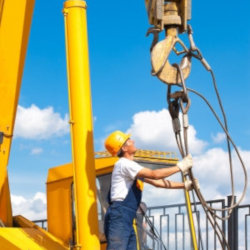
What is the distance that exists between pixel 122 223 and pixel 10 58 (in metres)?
2.27

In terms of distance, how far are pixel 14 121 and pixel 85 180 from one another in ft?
4.10

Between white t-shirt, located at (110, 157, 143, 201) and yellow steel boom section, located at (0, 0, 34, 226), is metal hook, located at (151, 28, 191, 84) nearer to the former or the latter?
white t-shirt, located at (110, 157, 143, 201)

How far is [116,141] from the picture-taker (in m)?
5.57

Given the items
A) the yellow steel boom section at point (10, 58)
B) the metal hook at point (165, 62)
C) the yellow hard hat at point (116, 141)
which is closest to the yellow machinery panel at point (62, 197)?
the yellow steel boom section at point (10, 58)

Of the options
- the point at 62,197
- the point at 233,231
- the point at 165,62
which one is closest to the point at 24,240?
the point at 62,197

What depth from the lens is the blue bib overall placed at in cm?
→ 516

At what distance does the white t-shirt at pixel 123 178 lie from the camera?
5.25 meters

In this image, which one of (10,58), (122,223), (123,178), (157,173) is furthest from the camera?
(10,58)

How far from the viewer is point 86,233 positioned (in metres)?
5.66

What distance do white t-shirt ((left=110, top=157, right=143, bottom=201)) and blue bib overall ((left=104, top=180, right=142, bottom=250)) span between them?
0.15 feet

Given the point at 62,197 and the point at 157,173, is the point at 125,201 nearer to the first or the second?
the point at 157,173

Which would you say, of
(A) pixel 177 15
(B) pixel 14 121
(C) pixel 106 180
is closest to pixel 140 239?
(C) pixel 106 180

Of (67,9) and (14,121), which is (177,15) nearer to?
(67,9)

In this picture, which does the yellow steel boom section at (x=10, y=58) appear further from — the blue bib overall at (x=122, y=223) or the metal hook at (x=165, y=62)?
the metal hook at (x=165, y=62)
